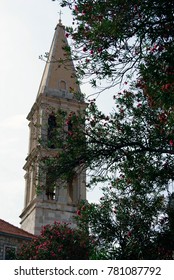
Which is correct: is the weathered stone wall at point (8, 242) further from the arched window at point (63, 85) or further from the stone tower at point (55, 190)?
the arched window at point (63, 85)

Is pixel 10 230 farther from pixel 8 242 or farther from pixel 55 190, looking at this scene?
pixel 55 190

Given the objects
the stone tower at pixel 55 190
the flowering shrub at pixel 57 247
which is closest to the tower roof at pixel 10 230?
the stone tower at pixel 55 190

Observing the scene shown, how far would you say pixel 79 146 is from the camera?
11266 millimetres

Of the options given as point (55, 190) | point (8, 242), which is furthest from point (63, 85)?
point (8, 242)

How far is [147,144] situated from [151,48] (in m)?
2.65

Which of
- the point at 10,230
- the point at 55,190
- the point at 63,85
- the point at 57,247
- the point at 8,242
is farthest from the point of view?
the point at 63,85

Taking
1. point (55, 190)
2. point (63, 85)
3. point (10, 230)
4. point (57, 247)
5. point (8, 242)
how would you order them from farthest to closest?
point (63, 85) → point (55, 190) → point (10, 230) → point (8, 242) → point (57, 247)

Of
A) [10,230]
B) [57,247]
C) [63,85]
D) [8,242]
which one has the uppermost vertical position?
[63,85]

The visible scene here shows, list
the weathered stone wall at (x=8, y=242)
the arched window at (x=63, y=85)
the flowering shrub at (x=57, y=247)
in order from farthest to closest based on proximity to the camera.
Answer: the arched window at (x=63, y=85), the weathered stone wall at (x=8, y=242), the flowering shrub at (x=57, y=247)

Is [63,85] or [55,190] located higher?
[63,85]

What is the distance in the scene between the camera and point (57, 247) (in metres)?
21.5

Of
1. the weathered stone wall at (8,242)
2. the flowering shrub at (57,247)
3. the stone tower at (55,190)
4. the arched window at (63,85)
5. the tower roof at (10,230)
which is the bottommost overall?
the flowering shrub at (57,247)

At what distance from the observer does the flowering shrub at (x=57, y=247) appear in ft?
68.8
